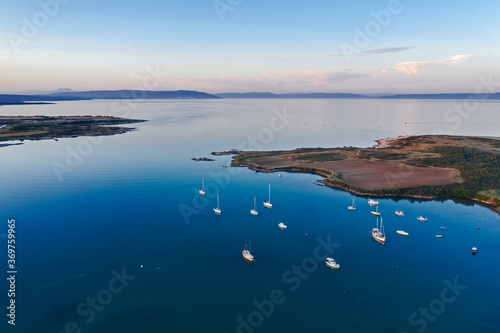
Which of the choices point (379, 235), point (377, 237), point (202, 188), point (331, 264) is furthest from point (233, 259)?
point (202, 188)

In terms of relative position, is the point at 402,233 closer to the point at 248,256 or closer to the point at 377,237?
the point at 377,237

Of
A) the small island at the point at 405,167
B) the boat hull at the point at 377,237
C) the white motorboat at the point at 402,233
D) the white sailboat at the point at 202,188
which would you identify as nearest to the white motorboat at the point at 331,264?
the boat hull at the point at 377,237

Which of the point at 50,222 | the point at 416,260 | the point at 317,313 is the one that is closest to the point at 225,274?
the point at 317,313

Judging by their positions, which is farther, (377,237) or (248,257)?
(377,237)

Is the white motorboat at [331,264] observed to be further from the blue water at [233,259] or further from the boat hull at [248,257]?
the boat hull at [248,257]

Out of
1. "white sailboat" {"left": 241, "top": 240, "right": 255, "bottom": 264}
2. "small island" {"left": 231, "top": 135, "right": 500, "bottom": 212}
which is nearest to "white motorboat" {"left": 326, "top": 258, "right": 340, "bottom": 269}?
"white sailboat" {"left": 241, "top": 240, "right": 255, "bottom": 264}

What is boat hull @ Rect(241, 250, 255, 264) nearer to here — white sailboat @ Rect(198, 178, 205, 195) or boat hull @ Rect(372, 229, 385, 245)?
boat hull @ Rect(372, 229, 385, 245)
